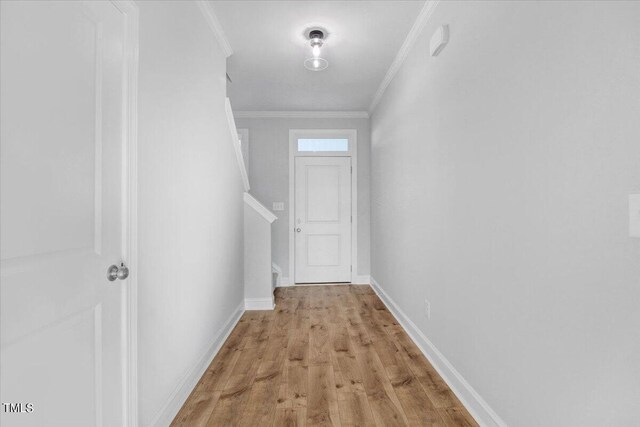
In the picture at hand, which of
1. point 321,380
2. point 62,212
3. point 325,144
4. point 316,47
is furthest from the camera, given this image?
point 325,144

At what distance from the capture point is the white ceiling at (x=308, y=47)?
2.51 m

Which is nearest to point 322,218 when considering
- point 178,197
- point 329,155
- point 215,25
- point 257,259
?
point 329,155

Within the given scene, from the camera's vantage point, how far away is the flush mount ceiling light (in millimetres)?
2811

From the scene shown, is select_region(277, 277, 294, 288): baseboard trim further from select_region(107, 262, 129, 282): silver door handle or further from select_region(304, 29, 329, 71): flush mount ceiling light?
select_region(107, 262, 129, 282): silver door handle

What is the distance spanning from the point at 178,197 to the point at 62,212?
91 cm

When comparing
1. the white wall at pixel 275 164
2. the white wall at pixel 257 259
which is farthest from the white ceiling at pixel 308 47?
the white wall at pixel 257 259

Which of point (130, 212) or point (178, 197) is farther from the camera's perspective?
point (178, 197)

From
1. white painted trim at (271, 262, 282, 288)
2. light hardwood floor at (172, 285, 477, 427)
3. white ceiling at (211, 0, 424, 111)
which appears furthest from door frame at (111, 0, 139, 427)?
white painted trim at (271, 262, 282, 288)

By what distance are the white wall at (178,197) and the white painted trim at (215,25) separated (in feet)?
0.22

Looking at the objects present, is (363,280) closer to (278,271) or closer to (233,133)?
(278,271)

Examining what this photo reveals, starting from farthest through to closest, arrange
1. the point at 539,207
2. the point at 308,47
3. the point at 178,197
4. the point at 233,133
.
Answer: the point at 233,133, the point at 308,47, the point at 178,197, the point at 539,207

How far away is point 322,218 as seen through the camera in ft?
16.7

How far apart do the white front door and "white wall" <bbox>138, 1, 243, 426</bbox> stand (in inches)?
83.8

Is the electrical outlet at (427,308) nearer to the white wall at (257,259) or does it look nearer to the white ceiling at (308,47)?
the white wall at (257,259)
